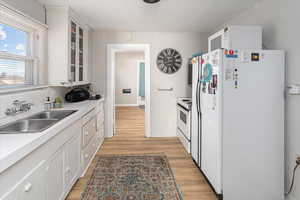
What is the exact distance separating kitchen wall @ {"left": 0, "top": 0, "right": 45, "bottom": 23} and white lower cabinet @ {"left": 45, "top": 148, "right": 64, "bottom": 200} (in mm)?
1679

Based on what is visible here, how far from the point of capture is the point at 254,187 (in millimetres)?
2186

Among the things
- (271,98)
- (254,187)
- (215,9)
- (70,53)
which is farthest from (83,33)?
(254,187)

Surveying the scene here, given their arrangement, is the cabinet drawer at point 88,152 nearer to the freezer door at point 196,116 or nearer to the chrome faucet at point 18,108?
the chrome faucet at point 18,108

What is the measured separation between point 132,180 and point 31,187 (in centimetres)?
145

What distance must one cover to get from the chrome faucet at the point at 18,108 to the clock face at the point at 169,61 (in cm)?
293

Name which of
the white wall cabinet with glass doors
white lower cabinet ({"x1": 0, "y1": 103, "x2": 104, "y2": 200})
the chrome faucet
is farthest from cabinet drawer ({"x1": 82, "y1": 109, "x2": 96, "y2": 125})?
the chrome faucet

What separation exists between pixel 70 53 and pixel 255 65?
267cm

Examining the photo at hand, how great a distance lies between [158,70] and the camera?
468cm

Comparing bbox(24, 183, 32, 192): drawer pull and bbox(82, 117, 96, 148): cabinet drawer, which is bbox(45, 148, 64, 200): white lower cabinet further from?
bbox(82, 117, 96, 148): cabinet drawer

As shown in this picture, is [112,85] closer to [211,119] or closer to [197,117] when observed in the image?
[197,117]

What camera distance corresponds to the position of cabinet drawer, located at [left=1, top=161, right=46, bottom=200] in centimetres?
126

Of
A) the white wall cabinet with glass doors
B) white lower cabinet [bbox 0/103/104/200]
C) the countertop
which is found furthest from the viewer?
the white wall cabinet with glass doors

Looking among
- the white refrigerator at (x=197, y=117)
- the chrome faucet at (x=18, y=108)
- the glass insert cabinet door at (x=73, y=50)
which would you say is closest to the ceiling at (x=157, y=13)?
the glass insert cabinet door at (x=73, y=50)

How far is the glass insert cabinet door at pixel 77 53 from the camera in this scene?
3322 millimetres
